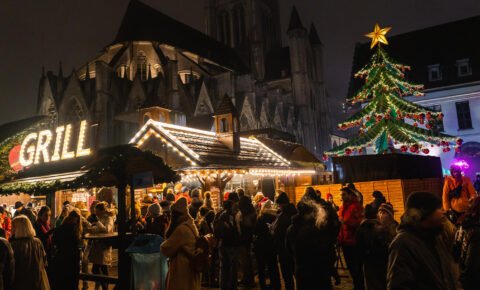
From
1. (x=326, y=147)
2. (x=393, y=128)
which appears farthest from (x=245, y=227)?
(x=326, y=147)

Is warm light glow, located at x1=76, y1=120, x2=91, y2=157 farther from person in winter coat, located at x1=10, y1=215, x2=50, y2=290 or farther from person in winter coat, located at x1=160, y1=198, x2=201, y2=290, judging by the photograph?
person in winter coat, located at x1=160, y1=198, x2=201, y2=290

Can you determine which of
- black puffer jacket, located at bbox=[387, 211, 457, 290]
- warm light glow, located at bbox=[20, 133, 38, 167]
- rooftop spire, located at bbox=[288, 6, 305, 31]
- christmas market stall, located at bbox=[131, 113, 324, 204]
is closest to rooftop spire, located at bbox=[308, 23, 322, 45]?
rooftop spire, located at bbox=[288, 6, 305, 31]

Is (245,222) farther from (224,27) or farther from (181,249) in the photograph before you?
(224,27)

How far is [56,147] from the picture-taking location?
1248 centimetres

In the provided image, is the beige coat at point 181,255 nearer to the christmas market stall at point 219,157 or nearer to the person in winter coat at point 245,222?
the person in winter coat at point 245,222

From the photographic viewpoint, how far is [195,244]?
507 cm

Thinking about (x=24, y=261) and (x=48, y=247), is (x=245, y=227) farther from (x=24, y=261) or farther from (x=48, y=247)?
(x=48, y=247)

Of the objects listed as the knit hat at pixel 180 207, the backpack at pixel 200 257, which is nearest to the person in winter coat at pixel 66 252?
the knit hat at pixel 180 207

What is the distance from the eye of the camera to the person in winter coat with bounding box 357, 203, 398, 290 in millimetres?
5102

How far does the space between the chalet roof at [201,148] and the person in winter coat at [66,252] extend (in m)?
5.72

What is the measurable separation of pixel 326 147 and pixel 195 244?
54036mm

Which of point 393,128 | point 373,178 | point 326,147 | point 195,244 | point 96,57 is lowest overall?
point 195,244

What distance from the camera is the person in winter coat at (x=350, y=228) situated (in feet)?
20.8

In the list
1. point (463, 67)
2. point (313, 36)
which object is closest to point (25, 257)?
point (463, 67)
